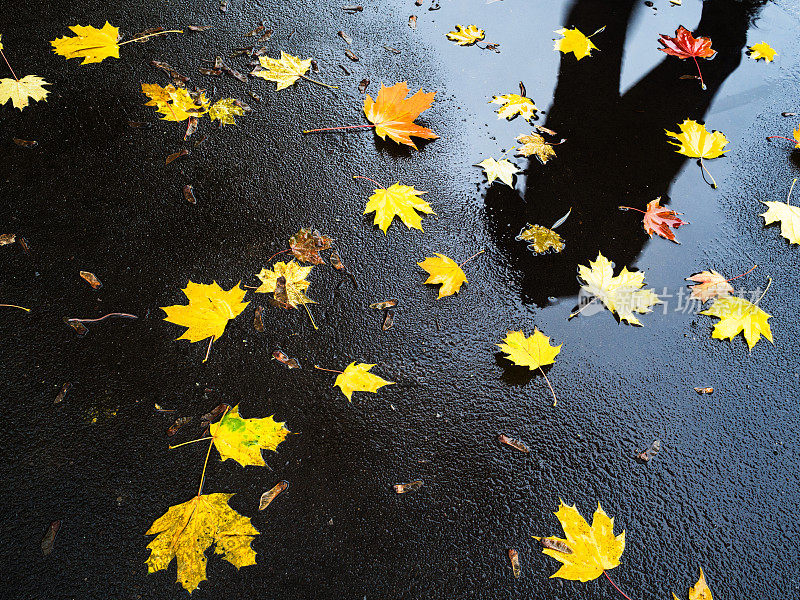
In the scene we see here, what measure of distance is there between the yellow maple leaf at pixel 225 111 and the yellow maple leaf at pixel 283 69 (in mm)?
272

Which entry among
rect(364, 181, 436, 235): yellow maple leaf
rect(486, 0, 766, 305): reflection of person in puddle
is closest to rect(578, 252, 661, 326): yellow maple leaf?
rect(486, 0, 766, 305): reflection of person in puddle

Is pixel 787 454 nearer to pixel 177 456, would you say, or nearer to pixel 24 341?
pixel 177 456

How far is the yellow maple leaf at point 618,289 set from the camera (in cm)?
210

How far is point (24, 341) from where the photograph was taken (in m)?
1.84

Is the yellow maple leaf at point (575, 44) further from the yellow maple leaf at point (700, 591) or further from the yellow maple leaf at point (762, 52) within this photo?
the yellow maple leaf at point (700, 591)

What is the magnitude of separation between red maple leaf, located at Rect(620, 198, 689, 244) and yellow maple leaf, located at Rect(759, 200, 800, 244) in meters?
A: 0.46

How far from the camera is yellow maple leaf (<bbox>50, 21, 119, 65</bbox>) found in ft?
9.11

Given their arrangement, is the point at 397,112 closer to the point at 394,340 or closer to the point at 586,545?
the point at 394,340

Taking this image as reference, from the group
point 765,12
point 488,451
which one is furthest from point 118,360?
point 765,12

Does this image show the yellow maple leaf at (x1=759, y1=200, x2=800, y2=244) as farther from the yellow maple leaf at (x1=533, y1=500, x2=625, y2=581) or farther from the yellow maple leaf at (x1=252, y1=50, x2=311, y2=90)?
the yellow maple leaf at (x1=252, y1=50, x2=311, y2=90)

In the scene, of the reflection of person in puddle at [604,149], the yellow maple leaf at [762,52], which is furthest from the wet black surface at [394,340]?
the yellow maple leaf at [762,52]

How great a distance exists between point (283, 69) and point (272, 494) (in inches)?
91.3

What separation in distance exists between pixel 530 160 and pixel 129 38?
2414 mm

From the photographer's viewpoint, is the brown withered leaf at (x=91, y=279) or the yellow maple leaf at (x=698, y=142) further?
the yellow maple leaf at (x=698, y=142)
